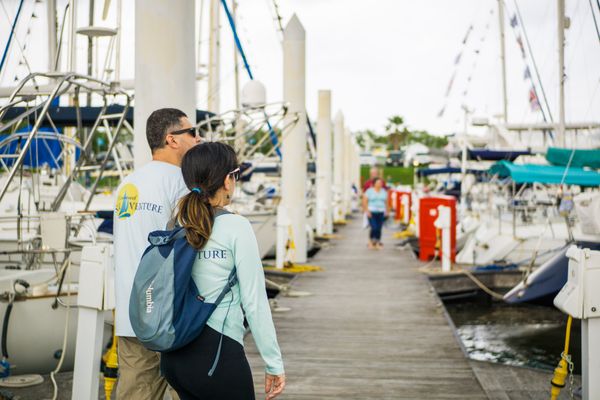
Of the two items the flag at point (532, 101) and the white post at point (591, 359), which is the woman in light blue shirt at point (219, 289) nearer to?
the white post at point (591, 359)

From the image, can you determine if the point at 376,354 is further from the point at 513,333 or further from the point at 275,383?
the point at 513,333

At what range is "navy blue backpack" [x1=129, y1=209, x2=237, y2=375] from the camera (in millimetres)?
2852

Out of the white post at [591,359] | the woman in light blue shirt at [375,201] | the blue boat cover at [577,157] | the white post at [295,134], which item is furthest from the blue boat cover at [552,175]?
the white post at [591,359]

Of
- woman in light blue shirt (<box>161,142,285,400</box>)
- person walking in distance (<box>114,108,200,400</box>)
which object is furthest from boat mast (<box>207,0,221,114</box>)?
woman in light blue shirt (<box>161,142,285,400</box>)

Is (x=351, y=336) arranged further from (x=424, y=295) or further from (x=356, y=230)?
(x=356, y=230)

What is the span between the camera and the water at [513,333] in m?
11.4

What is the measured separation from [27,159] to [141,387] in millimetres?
10645

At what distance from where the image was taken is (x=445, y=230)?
48.4ft

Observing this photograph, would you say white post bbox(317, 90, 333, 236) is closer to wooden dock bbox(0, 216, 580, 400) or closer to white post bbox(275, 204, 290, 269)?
white post bbox(275, 204, 290, 269)

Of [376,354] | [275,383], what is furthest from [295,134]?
[275,383]

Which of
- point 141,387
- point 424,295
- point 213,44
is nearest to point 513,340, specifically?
point 424,295

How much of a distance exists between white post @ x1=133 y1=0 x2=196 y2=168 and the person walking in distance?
185 cm

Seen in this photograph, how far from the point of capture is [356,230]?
2811cm

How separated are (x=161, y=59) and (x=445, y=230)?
1001cm
